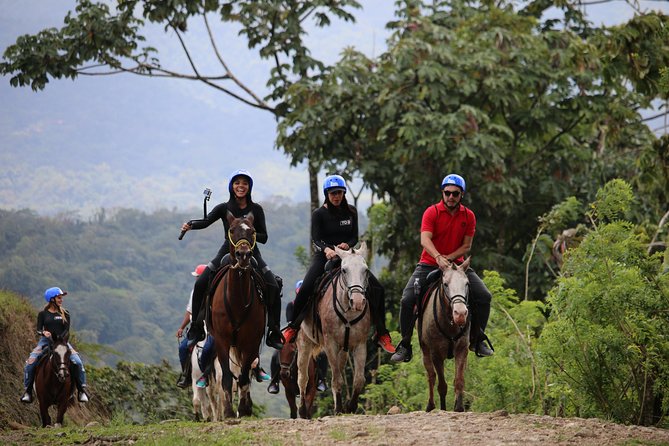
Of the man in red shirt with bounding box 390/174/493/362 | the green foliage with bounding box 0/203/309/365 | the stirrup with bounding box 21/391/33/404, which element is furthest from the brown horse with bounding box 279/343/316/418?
the green foliage with bounding box 0/203/309/365

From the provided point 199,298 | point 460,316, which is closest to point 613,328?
point 460,316

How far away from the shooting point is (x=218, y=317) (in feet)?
46.7

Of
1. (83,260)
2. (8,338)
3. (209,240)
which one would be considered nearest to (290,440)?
(8,338)

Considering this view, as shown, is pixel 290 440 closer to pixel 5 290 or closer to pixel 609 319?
pixel 609 319

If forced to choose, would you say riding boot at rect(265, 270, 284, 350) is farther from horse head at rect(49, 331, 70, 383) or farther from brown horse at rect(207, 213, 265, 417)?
horse head at rect(49, 331, 70, 383)

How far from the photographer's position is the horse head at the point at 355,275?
13117 mm

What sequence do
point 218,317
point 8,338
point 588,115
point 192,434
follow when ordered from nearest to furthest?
point 192,434 < point 218,317 < point 8,338 < point 588,115

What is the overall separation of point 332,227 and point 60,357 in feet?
24.5

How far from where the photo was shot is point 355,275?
43.8ft

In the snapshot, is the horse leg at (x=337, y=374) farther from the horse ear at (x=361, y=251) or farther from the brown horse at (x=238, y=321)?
the horse ear at (x=361, y=251)

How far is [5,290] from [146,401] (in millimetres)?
4595

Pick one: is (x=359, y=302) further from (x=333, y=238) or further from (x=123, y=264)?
(x=123, y=264)

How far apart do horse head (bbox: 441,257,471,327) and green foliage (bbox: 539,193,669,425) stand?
138cm

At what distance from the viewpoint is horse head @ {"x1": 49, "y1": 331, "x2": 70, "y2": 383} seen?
63.3ft
